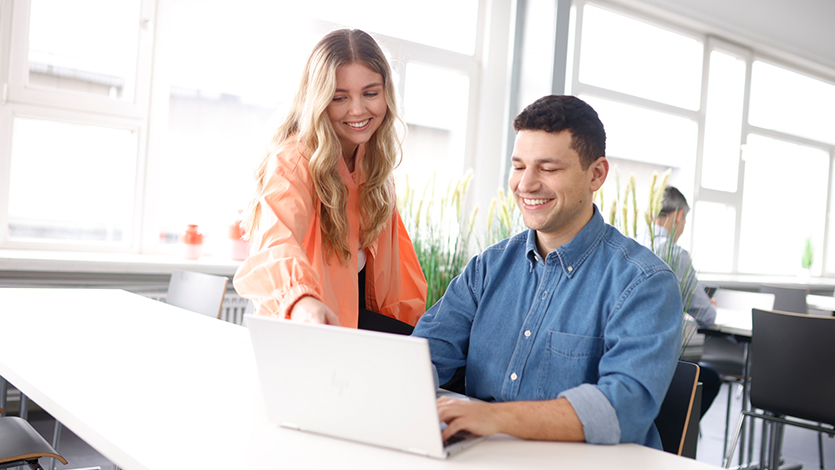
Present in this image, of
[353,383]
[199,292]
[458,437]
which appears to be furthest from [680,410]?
[199,292]

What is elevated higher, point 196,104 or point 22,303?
point 196,104

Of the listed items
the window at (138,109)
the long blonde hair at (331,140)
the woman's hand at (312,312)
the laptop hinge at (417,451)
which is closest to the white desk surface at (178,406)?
the laptop hinge at (417,451)

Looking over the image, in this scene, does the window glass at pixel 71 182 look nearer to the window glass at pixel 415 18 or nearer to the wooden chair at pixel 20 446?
the window glass at pixel 415 18

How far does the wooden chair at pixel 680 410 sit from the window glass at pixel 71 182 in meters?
3.19

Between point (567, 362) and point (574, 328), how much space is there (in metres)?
0.06

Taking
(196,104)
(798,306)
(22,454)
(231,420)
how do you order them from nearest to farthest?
(231,420), (22,454), (196,104), (798,306)

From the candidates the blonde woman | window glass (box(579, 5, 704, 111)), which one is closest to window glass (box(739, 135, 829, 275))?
window glass (box(579, 5, 704, 111))

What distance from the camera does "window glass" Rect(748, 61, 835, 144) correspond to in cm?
685

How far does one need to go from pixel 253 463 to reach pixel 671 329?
68cm

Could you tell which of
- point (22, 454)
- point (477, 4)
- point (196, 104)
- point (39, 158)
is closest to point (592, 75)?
point (477, 4)

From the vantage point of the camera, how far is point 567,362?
3.71 ft

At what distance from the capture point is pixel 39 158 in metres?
3.29

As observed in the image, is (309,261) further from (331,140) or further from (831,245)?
(831,245)

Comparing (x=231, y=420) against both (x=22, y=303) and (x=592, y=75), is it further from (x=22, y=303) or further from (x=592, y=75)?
(x=592, y=75)
